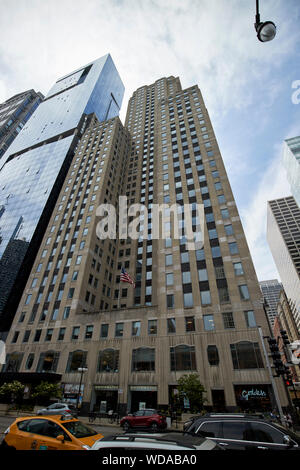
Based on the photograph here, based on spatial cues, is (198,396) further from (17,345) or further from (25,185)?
(25,185)

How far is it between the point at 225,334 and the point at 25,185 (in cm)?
8271

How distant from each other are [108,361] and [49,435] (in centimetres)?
3066

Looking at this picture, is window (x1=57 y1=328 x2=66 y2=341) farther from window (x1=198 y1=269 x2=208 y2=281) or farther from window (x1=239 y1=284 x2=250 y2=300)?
window (x1=239 y1=284 x2=250 y2=300)

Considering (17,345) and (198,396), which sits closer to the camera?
(198,396)

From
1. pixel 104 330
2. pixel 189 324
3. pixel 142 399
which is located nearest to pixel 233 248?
pixel 189 324

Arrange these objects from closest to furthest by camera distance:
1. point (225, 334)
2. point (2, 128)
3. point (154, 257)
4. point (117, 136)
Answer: point (225, 334) → point (154, 257) → point (117, 136) → point (2, 128)

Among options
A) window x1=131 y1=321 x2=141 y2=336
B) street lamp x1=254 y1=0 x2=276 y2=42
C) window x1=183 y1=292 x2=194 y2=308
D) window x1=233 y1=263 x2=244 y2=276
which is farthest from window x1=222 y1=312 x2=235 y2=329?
street lamp x1=254 y1=0 x2=276 y2=42

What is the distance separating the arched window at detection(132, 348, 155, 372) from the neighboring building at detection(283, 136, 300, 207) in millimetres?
119203

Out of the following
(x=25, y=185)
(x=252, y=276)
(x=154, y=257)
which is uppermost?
(x=25, y=185)

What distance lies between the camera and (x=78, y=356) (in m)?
38.1

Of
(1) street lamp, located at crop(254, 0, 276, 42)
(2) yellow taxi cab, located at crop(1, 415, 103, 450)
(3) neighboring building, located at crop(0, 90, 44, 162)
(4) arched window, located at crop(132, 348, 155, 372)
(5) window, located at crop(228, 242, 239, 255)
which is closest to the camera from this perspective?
(1) street lamp, located at crop(254, 0, 276, 42)

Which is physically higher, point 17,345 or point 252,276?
point 252,276

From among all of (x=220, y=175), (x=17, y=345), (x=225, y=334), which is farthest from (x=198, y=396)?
(x=220, y=175)

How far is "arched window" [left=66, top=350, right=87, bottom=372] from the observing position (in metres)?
37.2
